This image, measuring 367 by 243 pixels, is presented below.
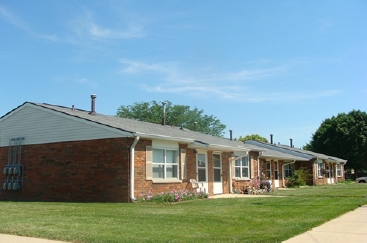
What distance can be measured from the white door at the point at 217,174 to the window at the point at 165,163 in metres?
3.79

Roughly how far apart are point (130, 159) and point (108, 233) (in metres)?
7.67

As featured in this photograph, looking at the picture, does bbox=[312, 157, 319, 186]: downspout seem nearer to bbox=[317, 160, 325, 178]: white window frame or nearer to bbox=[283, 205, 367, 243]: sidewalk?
bbox=[317, 160, 325, 178]: white window frame

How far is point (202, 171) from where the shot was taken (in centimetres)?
2017

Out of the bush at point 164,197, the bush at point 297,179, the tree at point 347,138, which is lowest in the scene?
the bush at point 164,197

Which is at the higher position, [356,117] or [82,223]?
[356,117]

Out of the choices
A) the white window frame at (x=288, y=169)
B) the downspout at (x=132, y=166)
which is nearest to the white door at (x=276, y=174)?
the white window frame at (x=288, y=169)

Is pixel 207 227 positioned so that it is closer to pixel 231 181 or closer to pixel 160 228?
pixel 160 228

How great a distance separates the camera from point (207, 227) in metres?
8.84

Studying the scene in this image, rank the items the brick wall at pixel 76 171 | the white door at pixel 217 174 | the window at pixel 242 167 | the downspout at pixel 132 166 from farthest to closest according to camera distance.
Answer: the window at pixel 242 167 < the white door at pixel 217 174 < the brick wall at pixel 76 171 < the downspout at pixel 132 166

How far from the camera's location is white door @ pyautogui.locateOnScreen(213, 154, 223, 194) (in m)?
21.3

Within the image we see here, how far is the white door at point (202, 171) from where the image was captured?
64.7ft

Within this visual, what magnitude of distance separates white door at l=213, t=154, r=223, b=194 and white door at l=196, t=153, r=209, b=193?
101cm

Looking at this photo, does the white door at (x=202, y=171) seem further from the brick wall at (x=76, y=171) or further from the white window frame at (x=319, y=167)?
the white window frame at (x=319, y=167)

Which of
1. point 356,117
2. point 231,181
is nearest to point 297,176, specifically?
point 231,181
